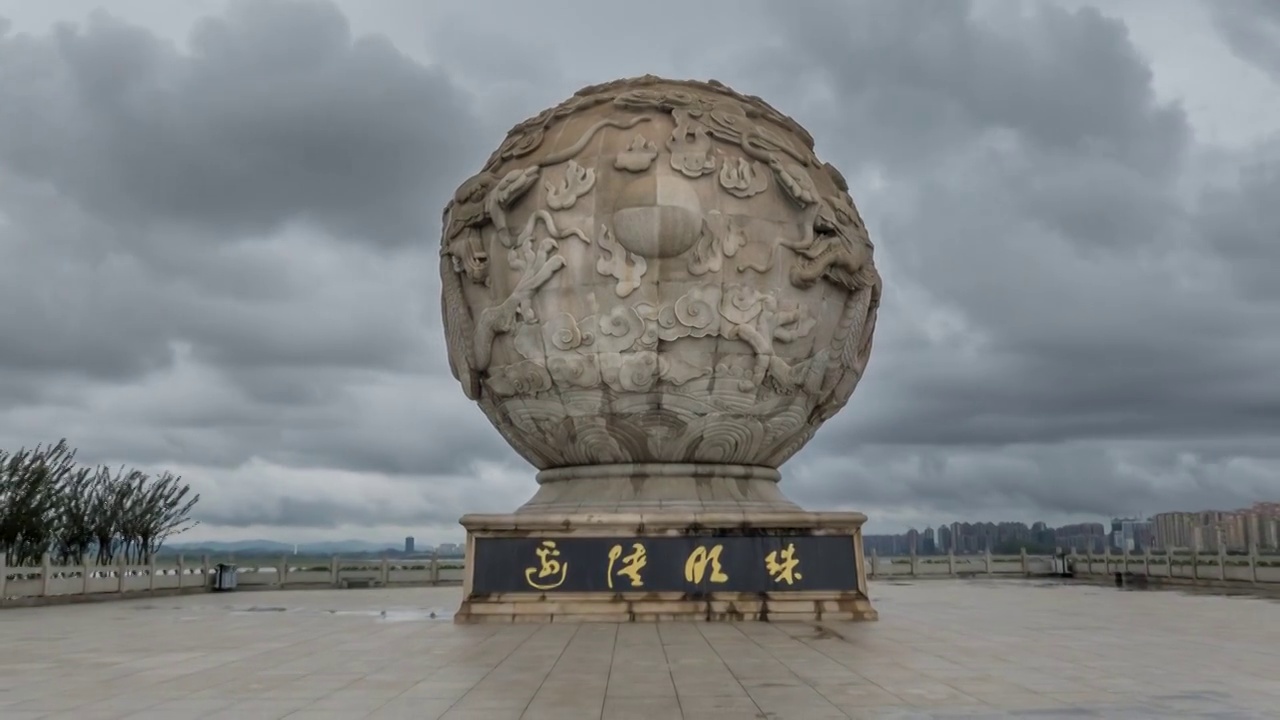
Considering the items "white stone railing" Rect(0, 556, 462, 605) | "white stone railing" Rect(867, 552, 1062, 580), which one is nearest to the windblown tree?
"white stone railing" Rect(0, 556, 462, 605)

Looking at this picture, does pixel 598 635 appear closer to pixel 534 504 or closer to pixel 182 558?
pixel 534 504

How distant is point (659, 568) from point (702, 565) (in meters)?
0.53

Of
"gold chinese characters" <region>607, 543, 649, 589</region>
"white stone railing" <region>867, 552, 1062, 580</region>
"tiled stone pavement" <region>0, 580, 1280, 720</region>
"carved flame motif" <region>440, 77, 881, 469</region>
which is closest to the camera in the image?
"tiled stone pavement" <region>0, 580, 1280, 720</region>

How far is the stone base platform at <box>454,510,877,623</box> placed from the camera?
41.4 feet

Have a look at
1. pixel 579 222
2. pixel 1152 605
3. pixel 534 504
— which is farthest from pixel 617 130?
pixel 1152 605

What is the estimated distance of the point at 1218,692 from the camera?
7.20 m

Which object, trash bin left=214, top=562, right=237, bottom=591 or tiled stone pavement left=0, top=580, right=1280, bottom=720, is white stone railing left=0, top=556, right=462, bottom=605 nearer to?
trash bin left=214, top=562, right=237, bottom=591

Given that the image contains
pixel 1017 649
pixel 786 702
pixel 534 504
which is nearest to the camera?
pixel 786 702

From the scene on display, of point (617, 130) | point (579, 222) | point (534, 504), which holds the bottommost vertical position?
point (534, 504)

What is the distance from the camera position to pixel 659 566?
1280 cm

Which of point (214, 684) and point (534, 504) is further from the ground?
point (534, 504)

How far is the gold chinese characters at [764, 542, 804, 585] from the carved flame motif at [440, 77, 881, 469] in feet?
6.56

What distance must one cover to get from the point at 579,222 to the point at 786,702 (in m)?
8.58

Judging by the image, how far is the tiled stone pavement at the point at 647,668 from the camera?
21.7 ft
